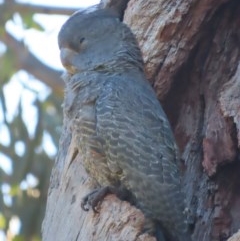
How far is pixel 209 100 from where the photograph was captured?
496 centimetres

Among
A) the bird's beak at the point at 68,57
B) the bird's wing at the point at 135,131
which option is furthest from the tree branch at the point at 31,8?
the bird's wing at the point at 135,131

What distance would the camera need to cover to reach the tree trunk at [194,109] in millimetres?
4684

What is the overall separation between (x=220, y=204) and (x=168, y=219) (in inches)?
20.7

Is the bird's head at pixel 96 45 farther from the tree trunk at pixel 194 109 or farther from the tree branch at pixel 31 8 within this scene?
the tree branch at pixel 31 8

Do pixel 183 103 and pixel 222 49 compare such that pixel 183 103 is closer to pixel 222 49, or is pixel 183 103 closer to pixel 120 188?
pixel 222 49

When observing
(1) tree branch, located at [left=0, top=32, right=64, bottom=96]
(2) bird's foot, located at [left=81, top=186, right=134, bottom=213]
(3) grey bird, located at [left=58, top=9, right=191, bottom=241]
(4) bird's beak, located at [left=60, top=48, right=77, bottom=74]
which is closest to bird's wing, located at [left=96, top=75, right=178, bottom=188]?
(3) grey bird, located at [left=58, top=9, right=191, bottom=241]

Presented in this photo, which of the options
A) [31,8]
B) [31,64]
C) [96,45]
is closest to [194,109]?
[96,45]

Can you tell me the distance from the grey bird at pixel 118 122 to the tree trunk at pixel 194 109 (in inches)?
6.1

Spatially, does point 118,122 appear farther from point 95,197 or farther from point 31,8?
point 31,8

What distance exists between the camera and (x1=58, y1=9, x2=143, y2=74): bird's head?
4727 mm

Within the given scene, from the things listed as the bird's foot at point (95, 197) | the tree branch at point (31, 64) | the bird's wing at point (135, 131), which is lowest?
the tree branch at point (31, 64)

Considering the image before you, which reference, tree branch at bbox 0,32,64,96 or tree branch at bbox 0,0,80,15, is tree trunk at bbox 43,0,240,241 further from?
tree branch at bbox 0,32,64,96

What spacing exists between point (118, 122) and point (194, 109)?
0.66m

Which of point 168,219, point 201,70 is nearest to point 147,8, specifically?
point 201,70
